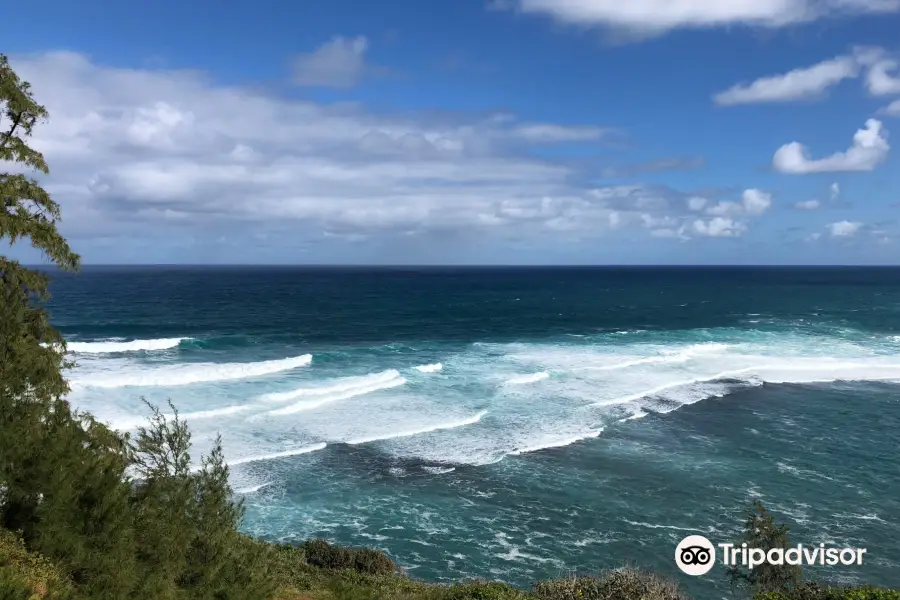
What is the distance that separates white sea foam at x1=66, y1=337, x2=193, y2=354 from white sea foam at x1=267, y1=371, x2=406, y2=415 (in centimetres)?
2292

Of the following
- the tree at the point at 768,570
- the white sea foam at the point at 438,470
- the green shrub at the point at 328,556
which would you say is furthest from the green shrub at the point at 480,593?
the white sea foam at the point at 438,470

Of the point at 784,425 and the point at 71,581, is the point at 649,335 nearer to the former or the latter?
the point at 784,425

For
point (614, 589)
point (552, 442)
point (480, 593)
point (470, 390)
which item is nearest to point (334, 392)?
point (470, 390)

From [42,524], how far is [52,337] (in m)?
5.27

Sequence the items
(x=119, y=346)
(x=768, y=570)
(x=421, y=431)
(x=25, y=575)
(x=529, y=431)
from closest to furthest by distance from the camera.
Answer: (x=25, y=575), (x=768, y=570), (x=421, y=431), (x=529, y=431), (x=119, y=346)

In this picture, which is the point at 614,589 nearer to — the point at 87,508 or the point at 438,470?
the point at 87,508

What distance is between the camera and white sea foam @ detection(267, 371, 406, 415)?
3828 cm

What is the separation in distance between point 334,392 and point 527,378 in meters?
14.9

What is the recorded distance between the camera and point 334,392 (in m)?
42.2

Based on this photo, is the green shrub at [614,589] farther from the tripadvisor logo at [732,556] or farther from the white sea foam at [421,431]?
the white sea foam at [421,431]

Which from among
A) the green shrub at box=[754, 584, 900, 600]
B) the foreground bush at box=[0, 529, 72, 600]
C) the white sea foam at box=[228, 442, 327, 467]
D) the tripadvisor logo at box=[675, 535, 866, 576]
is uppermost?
the foreground bush at box=[0, 529, 72, 600]

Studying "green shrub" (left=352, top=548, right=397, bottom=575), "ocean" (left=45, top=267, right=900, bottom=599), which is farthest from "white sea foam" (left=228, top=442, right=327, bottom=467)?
A: "green shrub" (left=352, top=548, right=397, bottom=575)

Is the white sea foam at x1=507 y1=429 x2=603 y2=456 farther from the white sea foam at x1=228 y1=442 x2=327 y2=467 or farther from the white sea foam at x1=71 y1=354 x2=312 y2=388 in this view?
the white sea foam at x1=71 y1=354 x2=312 y2=388

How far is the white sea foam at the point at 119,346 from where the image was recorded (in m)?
55.1
